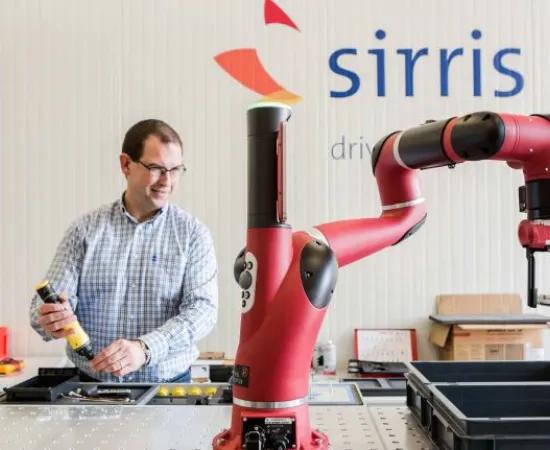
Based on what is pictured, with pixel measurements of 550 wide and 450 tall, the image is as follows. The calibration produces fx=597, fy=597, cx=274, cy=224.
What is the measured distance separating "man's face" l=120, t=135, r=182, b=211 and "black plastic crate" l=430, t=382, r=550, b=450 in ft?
3.58

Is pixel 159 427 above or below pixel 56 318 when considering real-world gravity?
below

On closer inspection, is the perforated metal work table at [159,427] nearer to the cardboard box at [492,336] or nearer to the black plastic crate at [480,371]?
the black plastic crate at [480,371]

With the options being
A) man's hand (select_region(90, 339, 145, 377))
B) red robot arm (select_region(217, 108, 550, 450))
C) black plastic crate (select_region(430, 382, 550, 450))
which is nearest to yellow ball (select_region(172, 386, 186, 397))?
man's hand (select_region(90, 339, 145, 377))

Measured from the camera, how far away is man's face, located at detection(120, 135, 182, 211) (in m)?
1.83

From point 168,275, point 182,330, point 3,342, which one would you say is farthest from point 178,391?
point 3,342

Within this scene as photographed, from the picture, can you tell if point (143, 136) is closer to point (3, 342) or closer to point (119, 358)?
point (119, 358)

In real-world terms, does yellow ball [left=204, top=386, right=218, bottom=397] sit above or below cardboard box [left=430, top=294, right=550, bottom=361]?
above

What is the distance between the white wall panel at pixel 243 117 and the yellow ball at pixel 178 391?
1692 mm

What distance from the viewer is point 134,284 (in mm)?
1849

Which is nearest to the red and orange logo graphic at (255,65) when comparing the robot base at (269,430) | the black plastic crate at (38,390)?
the black plastic crate at (38,390)

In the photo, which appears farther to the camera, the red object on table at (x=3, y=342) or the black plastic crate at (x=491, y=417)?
the red object on table at (x=3, y=342)

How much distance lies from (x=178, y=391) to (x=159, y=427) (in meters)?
0.32

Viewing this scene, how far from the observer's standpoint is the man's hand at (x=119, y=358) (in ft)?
4.84

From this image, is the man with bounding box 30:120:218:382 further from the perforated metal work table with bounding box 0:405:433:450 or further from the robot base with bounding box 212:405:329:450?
the robot base with bounding box 212:405:329:450
